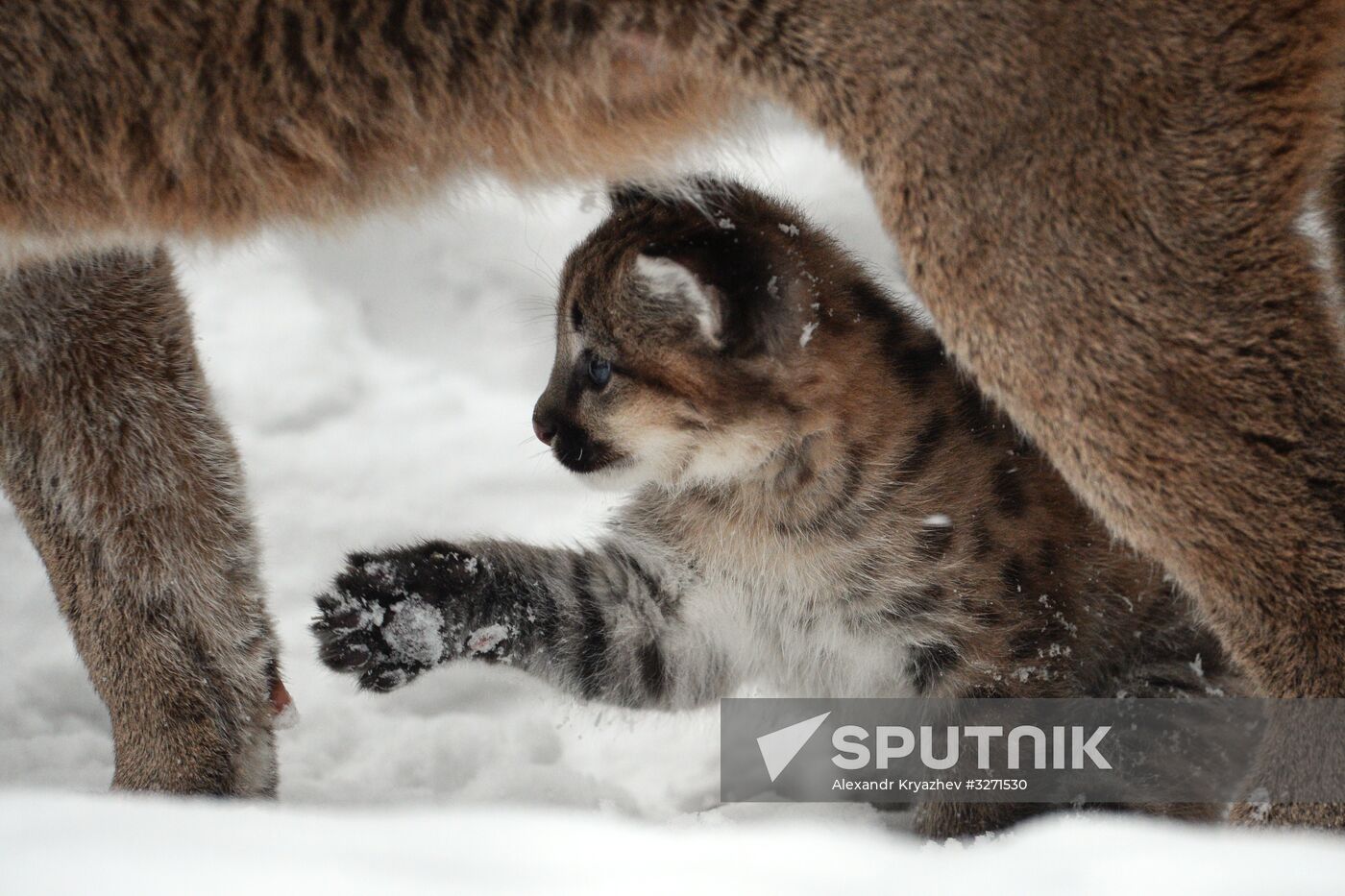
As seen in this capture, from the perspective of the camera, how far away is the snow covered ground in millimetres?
2090

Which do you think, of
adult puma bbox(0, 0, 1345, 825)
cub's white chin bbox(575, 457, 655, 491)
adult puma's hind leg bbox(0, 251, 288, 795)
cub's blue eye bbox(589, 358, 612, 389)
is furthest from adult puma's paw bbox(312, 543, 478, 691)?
adult puma bbox(0, 0, 1345, 825)

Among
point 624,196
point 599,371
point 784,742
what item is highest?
point 624,196

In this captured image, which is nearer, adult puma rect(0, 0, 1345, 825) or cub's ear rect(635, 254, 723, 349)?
adult puma rect(0, 0, 1345, 825)

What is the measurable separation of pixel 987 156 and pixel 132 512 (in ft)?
7.98

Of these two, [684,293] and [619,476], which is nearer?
[684,293]

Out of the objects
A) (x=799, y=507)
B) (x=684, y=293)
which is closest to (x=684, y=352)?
(x=684, y=293)

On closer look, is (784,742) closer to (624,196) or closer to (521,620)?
(521,620)

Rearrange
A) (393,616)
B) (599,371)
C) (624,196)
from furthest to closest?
(624,196) → (393,616) → (599,371)

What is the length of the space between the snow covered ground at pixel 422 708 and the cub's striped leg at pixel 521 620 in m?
0.18

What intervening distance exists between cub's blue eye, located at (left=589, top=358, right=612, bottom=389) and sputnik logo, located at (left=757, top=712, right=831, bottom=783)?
3.73 feet

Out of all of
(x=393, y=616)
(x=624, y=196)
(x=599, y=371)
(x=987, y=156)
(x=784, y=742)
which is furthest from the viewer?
(x=784, y=742)

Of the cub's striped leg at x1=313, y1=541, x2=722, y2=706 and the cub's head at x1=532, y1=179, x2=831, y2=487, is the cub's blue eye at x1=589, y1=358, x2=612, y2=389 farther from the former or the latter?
the cub's striped leg at x1=313, y1=541, x2=722, y2=706

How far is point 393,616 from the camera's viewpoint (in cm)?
348

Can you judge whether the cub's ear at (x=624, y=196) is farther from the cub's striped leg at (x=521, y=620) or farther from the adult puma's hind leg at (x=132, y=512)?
the adult puma's hind leg at (x=132, y=512)
